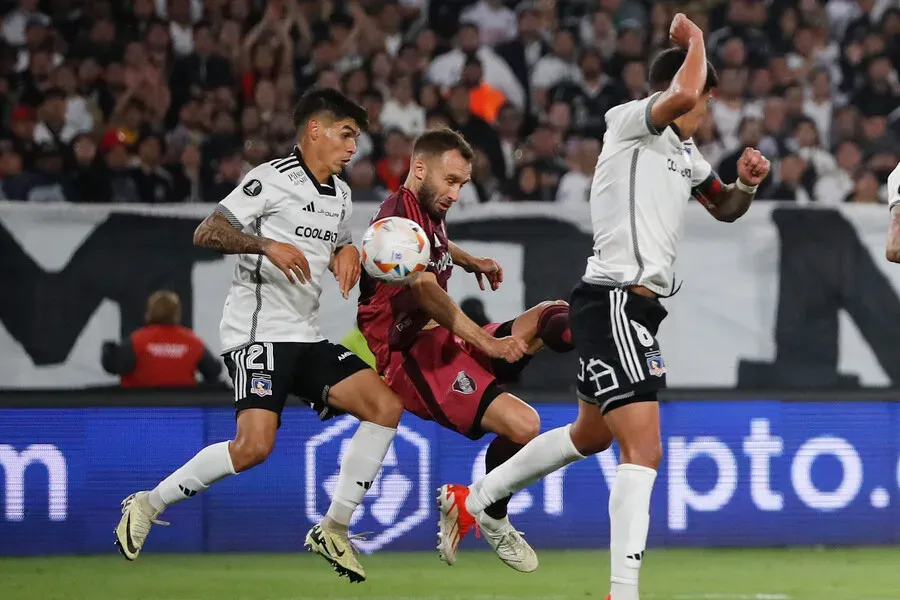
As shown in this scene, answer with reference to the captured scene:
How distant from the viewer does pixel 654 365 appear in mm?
5543

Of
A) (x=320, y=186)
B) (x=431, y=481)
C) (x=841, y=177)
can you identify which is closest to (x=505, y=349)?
(x=320, y=186)

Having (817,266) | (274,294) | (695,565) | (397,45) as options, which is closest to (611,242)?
(274,294)

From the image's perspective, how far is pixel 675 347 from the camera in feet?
33.7

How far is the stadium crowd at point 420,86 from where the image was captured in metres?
11.6

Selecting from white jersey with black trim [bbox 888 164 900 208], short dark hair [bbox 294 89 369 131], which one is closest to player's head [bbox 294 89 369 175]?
short dark hair [bbox 294 89 369 131]

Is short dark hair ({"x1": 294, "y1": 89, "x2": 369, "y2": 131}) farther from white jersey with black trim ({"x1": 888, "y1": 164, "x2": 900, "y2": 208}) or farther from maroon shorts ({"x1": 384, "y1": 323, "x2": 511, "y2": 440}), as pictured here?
white jersey with black trim ({"x1": 888, "y1": 164, "x2": 900, "y2": 208})

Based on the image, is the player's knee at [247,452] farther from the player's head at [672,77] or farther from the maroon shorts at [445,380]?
the player's head at [672,77]

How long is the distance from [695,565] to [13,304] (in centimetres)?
502

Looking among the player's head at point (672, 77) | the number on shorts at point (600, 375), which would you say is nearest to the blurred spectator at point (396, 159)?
the player's head at point (672, 77)

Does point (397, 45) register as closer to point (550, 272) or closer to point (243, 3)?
point (243, 3)

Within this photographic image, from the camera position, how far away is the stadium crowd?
1163 centimetres

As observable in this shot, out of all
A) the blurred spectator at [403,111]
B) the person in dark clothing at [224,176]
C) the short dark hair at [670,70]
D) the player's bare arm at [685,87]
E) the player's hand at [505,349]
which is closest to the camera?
the player's bare arm at [685,87]

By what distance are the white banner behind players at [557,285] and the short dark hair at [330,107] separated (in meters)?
3.12

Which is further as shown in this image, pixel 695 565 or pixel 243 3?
pixel 243 3
